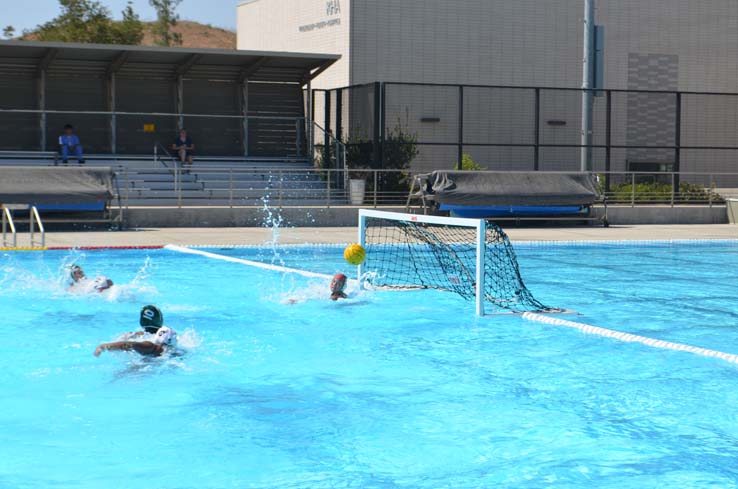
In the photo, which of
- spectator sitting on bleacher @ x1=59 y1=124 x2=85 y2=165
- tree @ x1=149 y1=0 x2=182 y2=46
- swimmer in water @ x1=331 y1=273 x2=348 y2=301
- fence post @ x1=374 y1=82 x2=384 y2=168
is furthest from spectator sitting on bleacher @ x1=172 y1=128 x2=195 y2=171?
tree @ x1=149 y1=0 x2=182 y2=46

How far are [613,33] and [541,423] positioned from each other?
32131 millimetres

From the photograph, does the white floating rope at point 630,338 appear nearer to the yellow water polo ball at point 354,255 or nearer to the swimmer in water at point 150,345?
the yellow water polo ball at point 354,255

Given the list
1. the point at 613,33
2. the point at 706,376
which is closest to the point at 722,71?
the point at 613,33

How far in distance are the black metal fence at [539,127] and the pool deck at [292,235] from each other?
6.71 metres

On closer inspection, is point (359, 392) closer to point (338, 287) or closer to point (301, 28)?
point (338, 287)

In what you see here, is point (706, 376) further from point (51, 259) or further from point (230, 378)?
point (51, 259)

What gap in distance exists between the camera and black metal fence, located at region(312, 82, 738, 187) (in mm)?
33688

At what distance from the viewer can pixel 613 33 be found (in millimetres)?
37875

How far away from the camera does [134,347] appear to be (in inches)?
377

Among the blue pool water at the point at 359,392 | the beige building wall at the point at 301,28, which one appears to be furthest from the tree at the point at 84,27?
the blue pool water at the point at 359,392

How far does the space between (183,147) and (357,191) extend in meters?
5.63

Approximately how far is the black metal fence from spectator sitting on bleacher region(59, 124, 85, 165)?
7374 mm

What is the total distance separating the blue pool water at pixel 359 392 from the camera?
6.87 m

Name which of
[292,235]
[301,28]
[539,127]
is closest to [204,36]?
[301,28]
